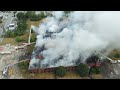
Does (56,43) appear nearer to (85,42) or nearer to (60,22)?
(85,42)

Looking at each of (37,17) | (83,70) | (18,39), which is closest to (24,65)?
(18,39)

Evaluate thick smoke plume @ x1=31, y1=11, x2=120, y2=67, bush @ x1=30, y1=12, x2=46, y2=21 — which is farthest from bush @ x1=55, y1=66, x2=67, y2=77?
bush @ x1=30, y1=12, x2=46, y2=21

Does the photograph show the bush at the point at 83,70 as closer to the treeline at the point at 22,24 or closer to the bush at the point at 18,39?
the treeline at the point at 22,24

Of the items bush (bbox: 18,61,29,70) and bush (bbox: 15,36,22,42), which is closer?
bush (bbox: 18,61,29,70)

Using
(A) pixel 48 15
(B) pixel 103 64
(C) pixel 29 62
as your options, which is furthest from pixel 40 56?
(A) pixel 48 15

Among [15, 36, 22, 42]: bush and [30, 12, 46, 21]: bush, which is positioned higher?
[30, 12, 46, 21]: bush

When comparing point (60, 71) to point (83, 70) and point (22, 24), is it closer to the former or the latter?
point (83, 70)

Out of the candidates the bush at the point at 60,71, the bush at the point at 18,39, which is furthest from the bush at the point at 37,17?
the bush at the point at 60,71

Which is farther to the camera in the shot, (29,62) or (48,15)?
(48,15)

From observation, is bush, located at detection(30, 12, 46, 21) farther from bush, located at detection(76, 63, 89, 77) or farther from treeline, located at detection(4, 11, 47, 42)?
bush, located at detection(76, 63, 89, 77)
